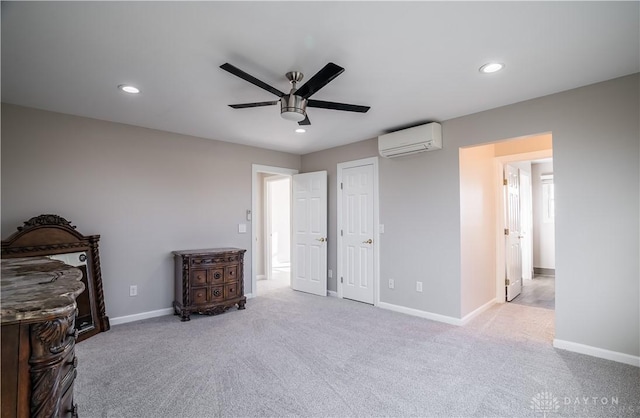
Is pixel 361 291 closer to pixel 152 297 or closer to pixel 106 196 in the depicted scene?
pixel 152 297

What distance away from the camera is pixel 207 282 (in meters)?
3.96

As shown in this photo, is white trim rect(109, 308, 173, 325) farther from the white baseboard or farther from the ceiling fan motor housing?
the ceiling fan motor housing

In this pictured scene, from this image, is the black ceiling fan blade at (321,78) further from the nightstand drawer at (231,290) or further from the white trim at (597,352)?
the white trim at (597,352)

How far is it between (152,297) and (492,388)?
3.77 m

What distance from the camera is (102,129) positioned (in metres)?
3.65

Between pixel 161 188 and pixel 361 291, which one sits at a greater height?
pixel 161 188

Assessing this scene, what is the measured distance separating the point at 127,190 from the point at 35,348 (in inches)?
128

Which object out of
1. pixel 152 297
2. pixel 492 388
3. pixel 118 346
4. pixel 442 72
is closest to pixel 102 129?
pixel 152 297

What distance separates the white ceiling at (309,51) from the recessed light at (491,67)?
0.19 feet

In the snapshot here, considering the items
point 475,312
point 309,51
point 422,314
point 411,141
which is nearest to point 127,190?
point 309,51

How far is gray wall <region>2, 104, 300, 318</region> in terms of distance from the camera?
3.21 m

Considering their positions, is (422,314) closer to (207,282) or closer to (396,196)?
(396,196)

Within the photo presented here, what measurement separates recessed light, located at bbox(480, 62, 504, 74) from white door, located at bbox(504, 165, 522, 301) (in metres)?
2.59

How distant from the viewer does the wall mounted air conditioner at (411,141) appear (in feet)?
12.0
